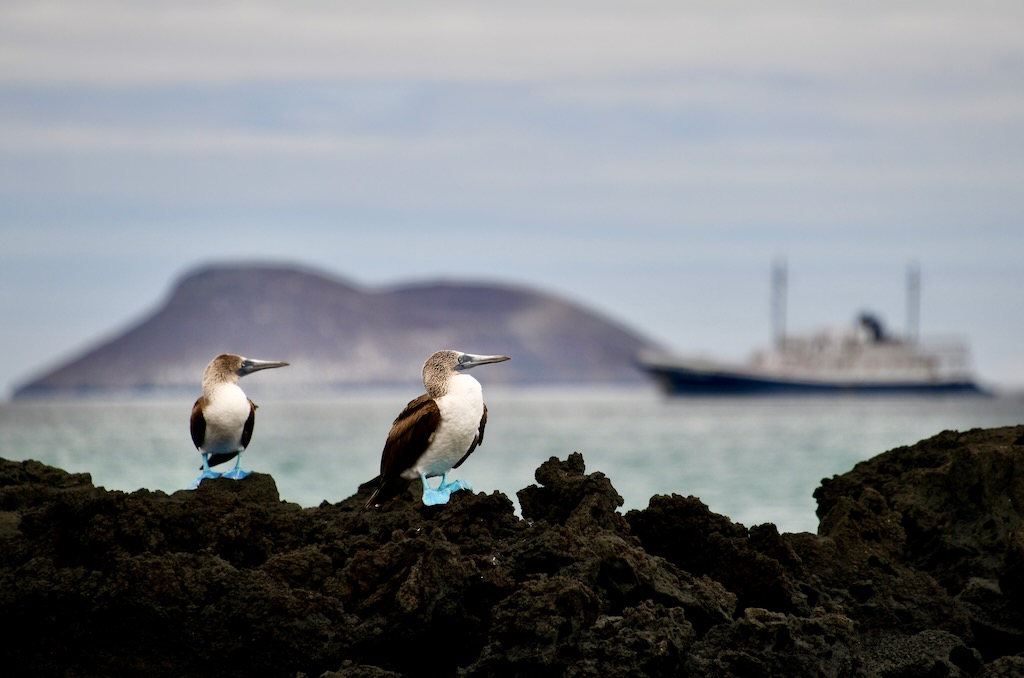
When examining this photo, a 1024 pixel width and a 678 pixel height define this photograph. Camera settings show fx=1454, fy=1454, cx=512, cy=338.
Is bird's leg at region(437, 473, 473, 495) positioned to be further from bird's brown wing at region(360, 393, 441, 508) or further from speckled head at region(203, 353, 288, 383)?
speckled head at region(203, 353, 288, 383)

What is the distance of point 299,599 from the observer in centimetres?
521

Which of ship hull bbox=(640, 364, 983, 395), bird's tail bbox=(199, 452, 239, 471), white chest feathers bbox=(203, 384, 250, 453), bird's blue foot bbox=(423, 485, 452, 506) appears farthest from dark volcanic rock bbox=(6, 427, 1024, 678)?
ship hull bbox=(640, 364, 983, 395)

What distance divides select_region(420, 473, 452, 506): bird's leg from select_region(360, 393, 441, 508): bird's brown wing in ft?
0.37

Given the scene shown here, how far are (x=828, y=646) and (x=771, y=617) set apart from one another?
21cm

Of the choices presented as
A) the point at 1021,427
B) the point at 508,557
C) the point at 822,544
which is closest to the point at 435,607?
the point at 508,557

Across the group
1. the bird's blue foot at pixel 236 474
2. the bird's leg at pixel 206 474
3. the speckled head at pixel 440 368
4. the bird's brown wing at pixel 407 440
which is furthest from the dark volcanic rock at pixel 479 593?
the bird's leg at pixel 206 474

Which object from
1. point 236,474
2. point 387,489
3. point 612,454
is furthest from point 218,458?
point 612,454

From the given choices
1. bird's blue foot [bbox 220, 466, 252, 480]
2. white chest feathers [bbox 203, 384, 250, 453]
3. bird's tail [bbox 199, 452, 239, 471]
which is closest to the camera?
bird's blue foot [bbox 220, 466, 252, 480]

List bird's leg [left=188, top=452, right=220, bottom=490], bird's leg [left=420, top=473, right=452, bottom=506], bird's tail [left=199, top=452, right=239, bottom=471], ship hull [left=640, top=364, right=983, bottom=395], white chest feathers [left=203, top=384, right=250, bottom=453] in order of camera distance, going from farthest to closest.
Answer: ship hull [left=640, top=364, right=983, bottom=395]
bird's tail [left=199, top=452, right=239, bottom=471]
white chest feathers [left=203, top=384, right=250, bottom=453]
bird's leg [left=188, top=452, right=220, bottom=490]
bird's leg [left=420, top=473, right=452, bottom=506]

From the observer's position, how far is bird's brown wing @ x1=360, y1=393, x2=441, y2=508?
606cm

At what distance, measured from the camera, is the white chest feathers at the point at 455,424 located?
6082mm

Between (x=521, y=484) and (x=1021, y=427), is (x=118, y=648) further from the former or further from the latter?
(x=521, y=484)

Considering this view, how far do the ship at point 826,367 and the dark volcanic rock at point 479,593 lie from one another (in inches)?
2994

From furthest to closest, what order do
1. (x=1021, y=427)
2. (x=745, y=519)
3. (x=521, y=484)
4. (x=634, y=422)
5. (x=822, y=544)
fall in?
(x=634, y=422) < (x=521, y=484) < (x=745, y=519) < (x=1021, y=427) < (x=822, y=544)
